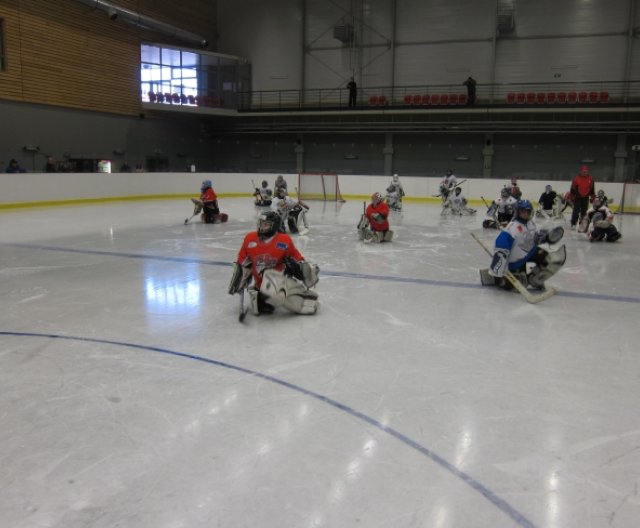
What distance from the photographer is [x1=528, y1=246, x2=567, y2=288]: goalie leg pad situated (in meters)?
6.67

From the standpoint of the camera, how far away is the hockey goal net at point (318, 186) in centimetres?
2428

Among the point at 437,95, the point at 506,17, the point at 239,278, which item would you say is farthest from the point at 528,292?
the point at 506,17

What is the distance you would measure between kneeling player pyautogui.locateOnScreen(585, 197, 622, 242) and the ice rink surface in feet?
14.7

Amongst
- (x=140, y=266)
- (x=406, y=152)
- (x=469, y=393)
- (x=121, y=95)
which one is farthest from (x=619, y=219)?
(x=121, y=95)

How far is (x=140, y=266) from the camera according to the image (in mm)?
8414

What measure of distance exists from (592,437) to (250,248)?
11.2 ft

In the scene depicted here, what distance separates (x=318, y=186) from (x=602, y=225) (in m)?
14.3

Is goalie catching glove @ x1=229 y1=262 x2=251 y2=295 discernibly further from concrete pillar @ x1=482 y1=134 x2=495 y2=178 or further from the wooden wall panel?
concrete pillar @ x1=482 y1=134 x2=495 y2=178

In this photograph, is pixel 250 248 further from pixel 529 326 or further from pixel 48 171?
pixel 48 171

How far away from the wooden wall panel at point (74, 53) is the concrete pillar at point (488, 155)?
15196 millimetres

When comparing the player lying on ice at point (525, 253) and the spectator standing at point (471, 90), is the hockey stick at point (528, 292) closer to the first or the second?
the player lying on ice at point (525, 253)

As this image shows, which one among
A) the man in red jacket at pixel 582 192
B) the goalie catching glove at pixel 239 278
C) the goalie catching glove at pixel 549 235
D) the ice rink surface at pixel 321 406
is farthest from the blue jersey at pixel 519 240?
the man in red jacket at pixel 582 192

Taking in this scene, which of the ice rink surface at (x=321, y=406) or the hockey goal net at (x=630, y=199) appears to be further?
the hockey goal net at (x=630, y=199)

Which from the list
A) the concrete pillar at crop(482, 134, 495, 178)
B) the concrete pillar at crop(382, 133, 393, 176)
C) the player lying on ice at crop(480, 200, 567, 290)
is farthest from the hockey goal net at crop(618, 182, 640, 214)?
the player lying on ice at crop(480, 200, 567, 290)
